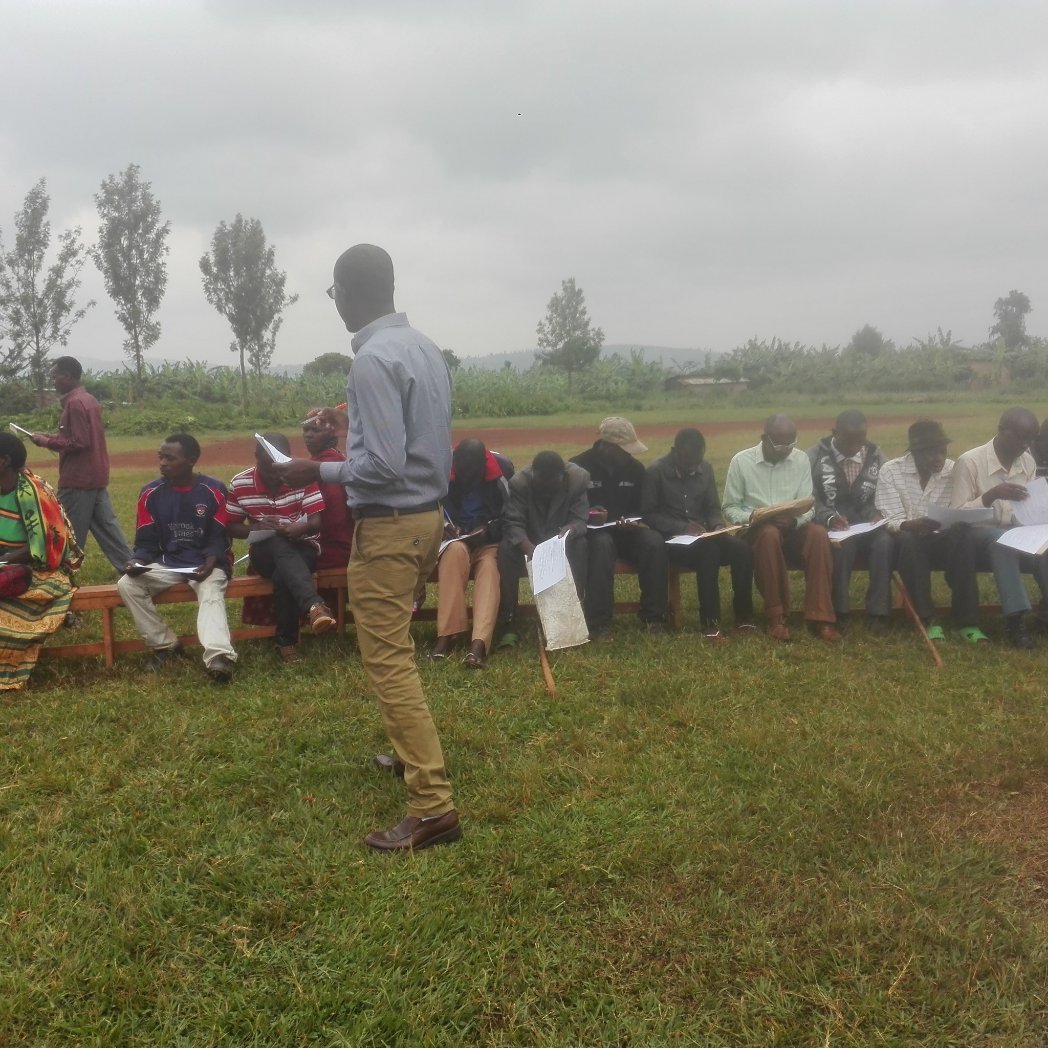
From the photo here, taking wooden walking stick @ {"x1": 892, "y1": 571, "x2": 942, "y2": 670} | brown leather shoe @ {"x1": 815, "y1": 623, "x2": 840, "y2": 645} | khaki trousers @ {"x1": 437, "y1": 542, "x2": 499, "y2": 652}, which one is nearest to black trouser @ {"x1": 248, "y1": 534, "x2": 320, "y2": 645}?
khaki trousers @ {"x1": 437, "y1": 542, "x2": 499, "y2": 652}

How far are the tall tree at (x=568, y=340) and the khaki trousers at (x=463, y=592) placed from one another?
7.58 metres

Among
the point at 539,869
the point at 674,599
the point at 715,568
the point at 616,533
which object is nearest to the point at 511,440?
the point at 616,533

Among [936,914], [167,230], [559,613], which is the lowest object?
[936,914]

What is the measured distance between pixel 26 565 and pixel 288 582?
1.46 m

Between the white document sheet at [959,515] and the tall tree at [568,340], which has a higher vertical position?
the tall tree at [568,340]

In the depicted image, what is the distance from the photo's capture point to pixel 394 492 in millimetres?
3203

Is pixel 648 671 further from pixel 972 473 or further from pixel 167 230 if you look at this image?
pixel 167 230

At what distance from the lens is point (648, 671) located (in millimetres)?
5230

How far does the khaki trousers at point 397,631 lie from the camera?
322 cm

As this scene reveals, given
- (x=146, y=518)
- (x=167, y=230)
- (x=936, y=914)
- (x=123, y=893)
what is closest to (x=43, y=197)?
(x=167, y=230)

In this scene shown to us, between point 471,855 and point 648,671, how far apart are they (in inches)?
86.4

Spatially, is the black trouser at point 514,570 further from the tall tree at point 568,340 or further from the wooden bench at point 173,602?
the tall tree at point 568,340

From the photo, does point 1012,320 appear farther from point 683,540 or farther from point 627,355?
point 683,540

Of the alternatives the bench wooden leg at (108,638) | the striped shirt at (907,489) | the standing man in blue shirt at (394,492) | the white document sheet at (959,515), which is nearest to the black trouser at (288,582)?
the bench wooden leg at (108,638)
